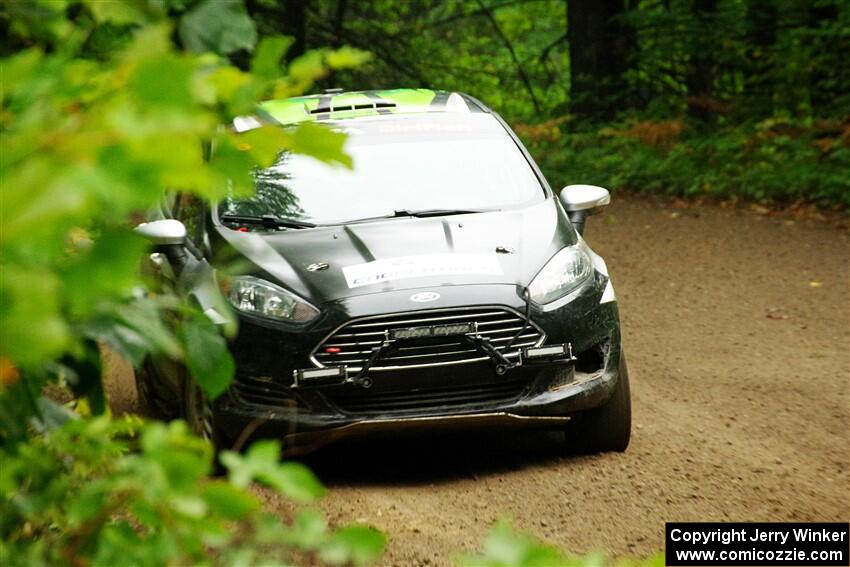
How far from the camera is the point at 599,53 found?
2117cm

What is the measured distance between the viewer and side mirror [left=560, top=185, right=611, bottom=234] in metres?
6.93

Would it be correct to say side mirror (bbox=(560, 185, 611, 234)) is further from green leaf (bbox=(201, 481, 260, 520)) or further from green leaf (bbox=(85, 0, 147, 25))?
green leaf (bbox=(201, 481, 260, 520))

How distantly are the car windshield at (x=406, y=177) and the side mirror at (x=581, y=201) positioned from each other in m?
0.16

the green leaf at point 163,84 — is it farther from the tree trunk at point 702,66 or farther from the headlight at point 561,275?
the tree trunk at point 702,66

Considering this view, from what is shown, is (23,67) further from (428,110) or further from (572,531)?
(428,110)

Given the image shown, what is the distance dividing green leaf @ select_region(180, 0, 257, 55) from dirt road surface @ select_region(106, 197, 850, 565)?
318cm

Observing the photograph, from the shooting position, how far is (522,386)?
5.98 metres

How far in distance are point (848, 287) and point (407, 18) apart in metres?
17.3

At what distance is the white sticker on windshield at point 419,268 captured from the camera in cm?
584

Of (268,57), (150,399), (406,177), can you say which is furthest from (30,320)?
(150,399)

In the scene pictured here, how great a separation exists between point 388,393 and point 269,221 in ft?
4.15
